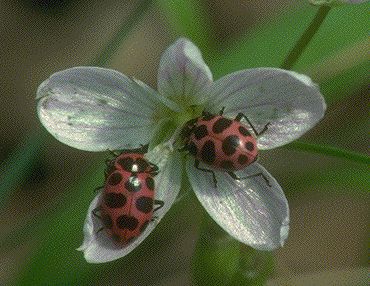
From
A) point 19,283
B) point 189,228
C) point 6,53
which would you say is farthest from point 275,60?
point 6,53

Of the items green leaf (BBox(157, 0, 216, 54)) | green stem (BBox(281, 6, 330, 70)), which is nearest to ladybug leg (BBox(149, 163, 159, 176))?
green stem (BBox(281, 6, 330, 70))

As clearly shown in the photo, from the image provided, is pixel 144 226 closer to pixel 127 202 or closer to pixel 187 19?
pixel 127 202

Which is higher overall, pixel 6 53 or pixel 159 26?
pixel 6 53

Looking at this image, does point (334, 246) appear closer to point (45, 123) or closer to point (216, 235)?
point (216, 235)

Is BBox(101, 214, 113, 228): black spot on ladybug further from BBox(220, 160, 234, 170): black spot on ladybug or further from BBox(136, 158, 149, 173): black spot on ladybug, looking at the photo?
BBox(220, 160, 234, 170): black spot on ladybug

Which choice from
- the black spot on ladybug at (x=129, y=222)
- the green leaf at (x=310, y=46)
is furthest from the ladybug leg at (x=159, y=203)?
the green leaf at (x=310, y=46)

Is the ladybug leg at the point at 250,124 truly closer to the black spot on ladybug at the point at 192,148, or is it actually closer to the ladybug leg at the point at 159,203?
the black spot on ladybug at the point at 192,148
